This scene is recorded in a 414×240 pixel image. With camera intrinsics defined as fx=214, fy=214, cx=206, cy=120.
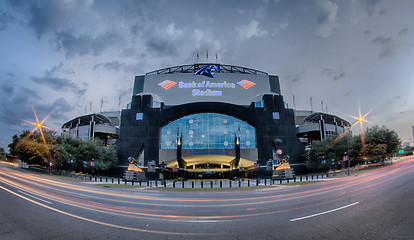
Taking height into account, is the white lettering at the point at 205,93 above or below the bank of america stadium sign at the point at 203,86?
below

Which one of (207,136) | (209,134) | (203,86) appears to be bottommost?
(207,136)

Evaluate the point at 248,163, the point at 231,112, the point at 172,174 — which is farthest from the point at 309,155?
the point at 172,174

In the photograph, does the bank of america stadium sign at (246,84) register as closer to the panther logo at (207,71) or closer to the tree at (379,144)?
the panther logo at (207,71)

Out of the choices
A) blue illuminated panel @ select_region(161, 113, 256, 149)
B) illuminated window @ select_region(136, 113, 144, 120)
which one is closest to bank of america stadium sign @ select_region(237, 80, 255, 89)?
blue illuminated panel @ select_region(161, 113, 256, 149)

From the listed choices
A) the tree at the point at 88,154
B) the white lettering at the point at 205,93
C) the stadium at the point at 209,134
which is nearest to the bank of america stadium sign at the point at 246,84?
the white lettering at the point at 205,93

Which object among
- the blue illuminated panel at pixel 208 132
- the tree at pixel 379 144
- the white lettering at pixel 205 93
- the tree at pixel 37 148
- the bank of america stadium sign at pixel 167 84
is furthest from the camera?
the bank of america stadium sign at pixel 167 84

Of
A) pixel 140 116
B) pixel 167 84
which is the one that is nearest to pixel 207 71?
pixel 167 84

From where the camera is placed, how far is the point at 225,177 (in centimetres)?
7312

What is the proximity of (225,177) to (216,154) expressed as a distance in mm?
17002

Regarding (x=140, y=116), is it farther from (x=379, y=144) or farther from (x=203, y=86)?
(x=379, y=144)

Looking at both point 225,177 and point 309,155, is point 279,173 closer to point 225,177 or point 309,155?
point 309,155

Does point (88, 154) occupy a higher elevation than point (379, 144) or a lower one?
lower

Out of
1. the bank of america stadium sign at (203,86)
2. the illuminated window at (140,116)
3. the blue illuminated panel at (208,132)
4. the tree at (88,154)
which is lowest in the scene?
the tree at (88,154)

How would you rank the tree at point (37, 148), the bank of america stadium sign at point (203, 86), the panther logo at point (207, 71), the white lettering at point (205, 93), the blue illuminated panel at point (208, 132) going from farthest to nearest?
the panther logo at point (207, 71), the bank of america stadium sign at point (203, 86), the white lettering at point (205, 93), the blue illuminated panel at point (208, 132), the tree at point (37, 148)
